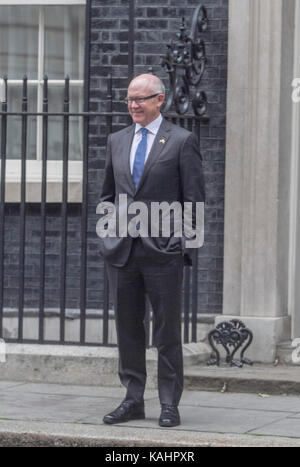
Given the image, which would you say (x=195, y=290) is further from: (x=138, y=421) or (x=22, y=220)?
(x=138, y=421)

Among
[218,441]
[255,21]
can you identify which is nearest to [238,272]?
[255,21]

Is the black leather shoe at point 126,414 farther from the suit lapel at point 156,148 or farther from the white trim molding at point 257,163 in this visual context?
the white trim molding at point 257,163

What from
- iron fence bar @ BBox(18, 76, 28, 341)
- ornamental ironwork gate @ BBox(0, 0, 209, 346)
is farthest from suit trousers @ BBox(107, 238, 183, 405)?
iron fence bar @ BBox(18, 76, 28, 341)

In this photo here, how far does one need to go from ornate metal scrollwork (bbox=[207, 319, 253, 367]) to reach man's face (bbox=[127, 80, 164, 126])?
247 cm

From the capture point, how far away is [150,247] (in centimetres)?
729

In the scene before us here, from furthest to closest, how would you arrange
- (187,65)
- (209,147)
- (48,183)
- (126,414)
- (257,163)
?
(48,183) → (209,147) → (257,163) → (187,65) → (126,414)

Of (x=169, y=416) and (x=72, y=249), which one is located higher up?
(x=72, y=249)

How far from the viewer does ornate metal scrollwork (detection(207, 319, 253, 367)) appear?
929 cm

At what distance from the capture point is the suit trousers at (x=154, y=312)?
24.0 ft

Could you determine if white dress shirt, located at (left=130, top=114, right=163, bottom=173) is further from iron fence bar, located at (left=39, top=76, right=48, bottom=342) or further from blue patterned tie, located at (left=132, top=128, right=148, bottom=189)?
iron fence bar, located at (left=39, top=76, right=48, bottom=342)

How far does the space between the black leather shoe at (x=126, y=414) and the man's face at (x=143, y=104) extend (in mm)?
1693

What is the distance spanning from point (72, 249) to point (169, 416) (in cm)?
305

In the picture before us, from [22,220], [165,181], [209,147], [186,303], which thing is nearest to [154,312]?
[165,181]

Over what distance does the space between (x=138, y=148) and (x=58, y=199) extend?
2.70 metres
